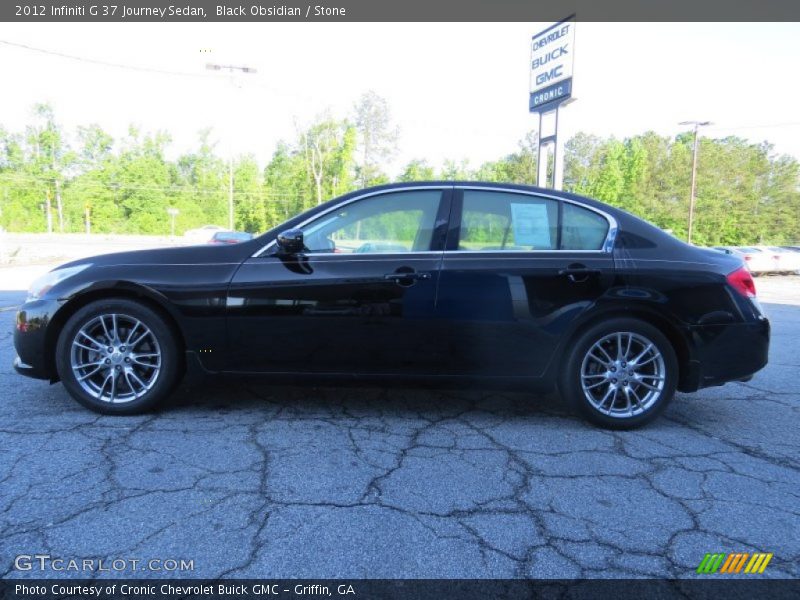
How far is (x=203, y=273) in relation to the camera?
347cm

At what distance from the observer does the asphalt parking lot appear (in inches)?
81.2

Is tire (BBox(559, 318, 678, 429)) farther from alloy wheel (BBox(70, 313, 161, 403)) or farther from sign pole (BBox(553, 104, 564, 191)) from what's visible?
sign pole (BBox(553, 104, 564, 191))

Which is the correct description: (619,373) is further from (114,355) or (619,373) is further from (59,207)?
(59,207)

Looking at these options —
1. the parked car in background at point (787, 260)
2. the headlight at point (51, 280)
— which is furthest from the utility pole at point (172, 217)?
the headlight at point (51, 280)

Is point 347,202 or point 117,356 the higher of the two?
point 347,202

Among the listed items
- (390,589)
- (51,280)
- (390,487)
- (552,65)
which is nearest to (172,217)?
(552,65)

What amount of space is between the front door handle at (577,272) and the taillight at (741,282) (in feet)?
3.01

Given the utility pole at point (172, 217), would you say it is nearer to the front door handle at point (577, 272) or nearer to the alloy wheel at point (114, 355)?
the alloy wheel at point (114, 355)

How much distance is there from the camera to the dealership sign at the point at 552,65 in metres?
12.8

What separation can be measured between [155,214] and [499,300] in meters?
58.0

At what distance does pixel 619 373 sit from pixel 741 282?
1.02 meters

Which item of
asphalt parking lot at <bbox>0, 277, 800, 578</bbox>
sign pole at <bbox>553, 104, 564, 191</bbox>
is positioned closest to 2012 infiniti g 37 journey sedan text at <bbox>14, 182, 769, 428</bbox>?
asphalt parking lot at <bbox>0, 277, 800, 578</bbox>

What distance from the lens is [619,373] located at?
137 inches

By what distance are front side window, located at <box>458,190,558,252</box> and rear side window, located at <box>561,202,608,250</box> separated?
7 centimetres
